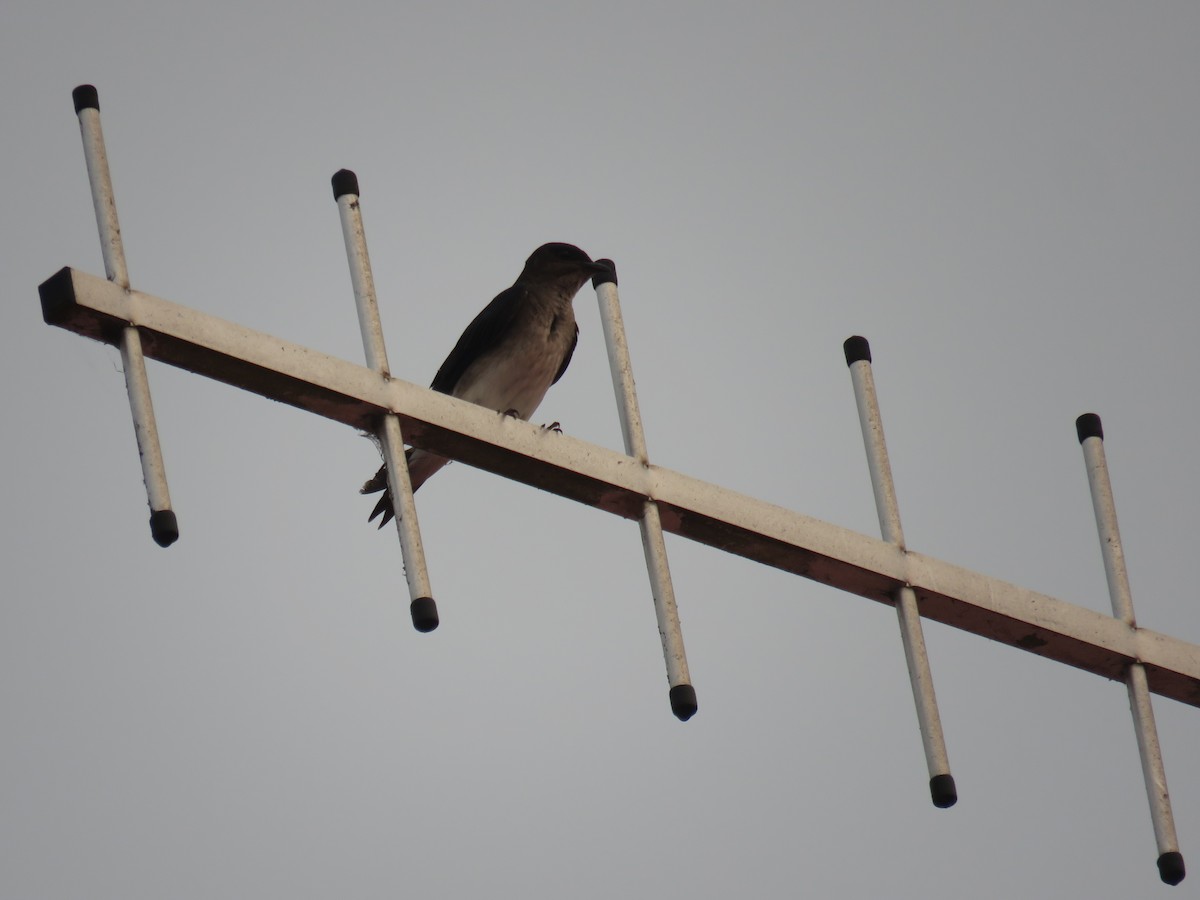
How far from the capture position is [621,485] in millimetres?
3184

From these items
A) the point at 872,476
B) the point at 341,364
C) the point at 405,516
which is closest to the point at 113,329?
the point at 341,364

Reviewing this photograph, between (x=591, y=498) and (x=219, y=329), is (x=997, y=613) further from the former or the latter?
(x=219, y=329)

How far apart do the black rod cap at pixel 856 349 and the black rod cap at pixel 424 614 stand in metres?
1.28

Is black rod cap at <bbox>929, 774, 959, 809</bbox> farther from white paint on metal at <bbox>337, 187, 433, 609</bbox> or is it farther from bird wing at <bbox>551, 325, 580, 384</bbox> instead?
bird wing at <bbox>551, 325, 580, 384</bbox>

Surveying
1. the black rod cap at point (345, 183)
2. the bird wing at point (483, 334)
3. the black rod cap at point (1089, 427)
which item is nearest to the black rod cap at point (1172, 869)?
the black rod cap at point (1089, 427)

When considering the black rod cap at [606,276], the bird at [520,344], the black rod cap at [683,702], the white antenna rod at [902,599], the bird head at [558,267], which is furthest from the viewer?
the bird head at [558,267]

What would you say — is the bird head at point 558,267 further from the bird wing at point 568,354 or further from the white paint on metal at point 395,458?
the white paint on metal at point 395,458

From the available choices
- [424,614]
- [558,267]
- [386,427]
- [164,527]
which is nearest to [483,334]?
[558,267]

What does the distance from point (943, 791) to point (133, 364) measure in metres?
1.55

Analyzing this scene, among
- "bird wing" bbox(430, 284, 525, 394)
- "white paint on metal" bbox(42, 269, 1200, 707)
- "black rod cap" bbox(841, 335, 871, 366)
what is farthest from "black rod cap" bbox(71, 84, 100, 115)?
"bird wing" bbox(430, 284, 525, 394)

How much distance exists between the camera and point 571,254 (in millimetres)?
8000

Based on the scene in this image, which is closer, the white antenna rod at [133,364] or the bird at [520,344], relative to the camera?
the white antenna rod at [133,364]

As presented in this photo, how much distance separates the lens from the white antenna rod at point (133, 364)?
2.61m

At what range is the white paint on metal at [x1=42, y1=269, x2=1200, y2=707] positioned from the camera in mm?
2758
